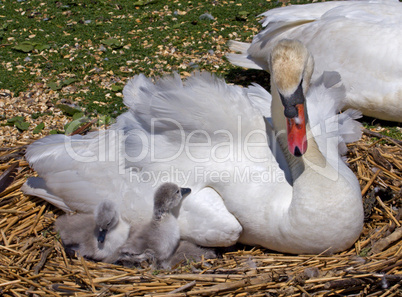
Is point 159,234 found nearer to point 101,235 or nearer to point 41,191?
point 101,235

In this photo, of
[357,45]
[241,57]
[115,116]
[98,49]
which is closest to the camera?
[357,45]

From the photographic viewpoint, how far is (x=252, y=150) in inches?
152

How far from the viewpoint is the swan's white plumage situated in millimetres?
3592

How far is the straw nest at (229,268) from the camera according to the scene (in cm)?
339

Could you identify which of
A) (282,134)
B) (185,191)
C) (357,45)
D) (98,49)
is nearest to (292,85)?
(282,134)

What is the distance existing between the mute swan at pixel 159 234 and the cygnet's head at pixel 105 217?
0.19 m

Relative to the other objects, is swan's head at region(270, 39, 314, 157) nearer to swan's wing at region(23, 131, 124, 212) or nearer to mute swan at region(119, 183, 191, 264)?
mute swan at region(119, 183, 191, 264)

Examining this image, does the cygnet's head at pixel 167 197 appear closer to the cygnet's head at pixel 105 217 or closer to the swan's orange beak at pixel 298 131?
the cygnet's head at pixel 105 217

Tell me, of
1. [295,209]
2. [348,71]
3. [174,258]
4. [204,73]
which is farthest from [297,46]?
[348,71]

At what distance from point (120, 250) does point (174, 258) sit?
42 cm

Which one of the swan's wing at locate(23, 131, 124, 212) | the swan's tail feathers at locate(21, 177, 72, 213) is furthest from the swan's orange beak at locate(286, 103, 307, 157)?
the swan's tail feathers at locate(21, 177, 72, 213)

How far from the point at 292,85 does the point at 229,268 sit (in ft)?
4.55

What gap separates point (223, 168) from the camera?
12.5 ft

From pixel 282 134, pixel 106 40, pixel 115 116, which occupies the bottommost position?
pixel 115 116
